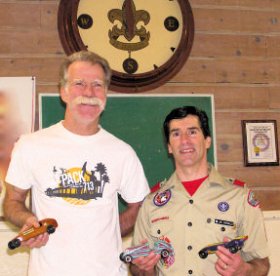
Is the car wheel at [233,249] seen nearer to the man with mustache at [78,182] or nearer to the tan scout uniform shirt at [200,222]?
the tan scout uniform shirt at [200,222]

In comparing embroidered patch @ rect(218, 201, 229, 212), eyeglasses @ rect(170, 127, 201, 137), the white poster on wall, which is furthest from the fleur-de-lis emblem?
embroidered patch @ rect(218, 201, 229, 212)

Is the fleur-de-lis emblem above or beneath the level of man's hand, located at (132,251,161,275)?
above

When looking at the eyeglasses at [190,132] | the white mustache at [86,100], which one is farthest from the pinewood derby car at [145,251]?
the white mustache at [86,100]

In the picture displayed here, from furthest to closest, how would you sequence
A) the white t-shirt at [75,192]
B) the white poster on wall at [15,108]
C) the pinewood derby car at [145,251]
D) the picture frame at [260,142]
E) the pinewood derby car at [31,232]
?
the picture frame at [260,142] < the white poster on wall at [15,108] < the white t-shirt at [75,192] < the pinewood derby car at [145,251] < the pinewood derby car at [31,232]

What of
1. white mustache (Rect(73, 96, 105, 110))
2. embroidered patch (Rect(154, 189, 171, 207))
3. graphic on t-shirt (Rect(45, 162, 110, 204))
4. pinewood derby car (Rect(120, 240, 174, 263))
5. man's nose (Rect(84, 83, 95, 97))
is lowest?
pinewood derby car (Rect(120, 240, 174, 263))

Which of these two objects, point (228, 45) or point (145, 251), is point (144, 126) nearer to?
point (228, 45)

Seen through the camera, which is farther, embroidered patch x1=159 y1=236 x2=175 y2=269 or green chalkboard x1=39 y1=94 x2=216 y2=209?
green chalkboard x1=39 y1=94 x2=216 y2=209


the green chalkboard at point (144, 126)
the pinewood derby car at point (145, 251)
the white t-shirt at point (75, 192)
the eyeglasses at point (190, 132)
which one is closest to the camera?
the pinewood derby car at point (145, 251)

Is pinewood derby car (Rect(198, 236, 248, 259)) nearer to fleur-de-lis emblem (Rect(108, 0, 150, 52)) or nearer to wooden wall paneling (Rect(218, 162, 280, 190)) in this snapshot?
wooden wall paneling (Rect(218, 162, 280, 190))

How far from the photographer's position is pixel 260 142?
107 inches

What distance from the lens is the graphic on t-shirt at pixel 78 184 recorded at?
1.78 metres

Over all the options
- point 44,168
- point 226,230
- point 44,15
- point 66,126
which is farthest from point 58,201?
point 44,15

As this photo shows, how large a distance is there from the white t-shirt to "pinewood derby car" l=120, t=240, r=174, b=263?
173mm

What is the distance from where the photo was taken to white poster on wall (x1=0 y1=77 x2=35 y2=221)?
244 centimetres
